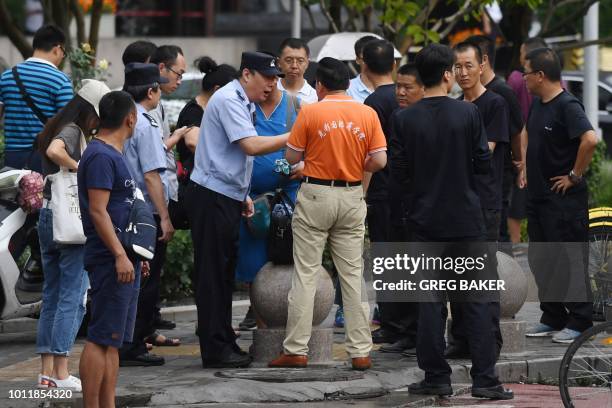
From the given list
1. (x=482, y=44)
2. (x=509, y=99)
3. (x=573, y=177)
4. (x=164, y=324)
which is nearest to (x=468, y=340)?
(x=573, y=177)

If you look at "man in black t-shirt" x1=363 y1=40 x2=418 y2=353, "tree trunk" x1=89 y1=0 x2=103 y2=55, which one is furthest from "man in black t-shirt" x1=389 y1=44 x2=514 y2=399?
"tree trunk" x1=89 y1=0 x2=103 y2=55

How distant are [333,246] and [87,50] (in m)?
5.03

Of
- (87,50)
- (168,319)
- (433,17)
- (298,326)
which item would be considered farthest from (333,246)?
(433,17)

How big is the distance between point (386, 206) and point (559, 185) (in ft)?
4.14

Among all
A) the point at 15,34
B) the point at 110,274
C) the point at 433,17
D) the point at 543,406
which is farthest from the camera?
the point at 433,17

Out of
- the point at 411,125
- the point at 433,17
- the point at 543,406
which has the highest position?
the point at 433,17

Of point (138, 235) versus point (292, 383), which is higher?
point (138, 235)

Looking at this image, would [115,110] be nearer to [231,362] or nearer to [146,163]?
[146,163]

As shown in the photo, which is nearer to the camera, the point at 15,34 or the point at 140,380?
the point at 140,380

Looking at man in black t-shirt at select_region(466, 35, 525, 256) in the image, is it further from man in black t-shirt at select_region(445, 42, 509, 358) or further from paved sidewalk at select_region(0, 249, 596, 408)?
paved sidewalk at select_region(0, 249, 596, 408)

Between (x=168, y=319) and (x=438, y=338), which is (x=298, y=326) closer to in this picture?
(x=438, y=338)

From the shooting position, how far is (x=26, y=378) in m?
8.99

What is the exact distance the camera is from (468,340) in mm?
8469

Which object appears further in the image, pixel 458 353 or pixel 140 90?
pixel 458 353
